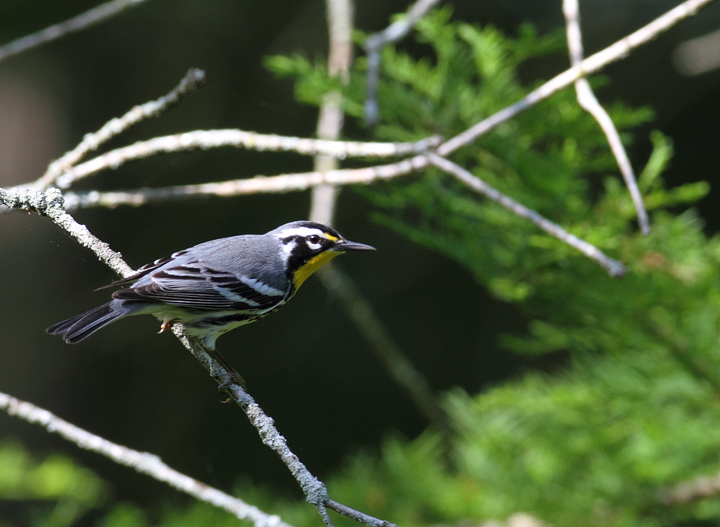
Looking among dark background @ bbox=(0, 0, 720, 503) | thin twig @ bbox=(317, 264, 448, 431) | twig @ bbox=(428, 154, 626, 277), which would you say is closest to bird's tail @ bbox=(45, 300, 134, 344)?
twig @ bbox=(428, 154, 626, 277)

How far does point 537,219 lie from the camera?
1.66 metres

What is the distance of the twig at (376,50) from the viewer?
2.19 meters

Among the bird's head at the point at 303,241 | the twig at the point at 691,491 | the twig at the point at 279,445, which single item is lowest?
the twig at the point at 691,491

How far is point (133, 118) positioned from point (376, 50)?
3.21 feet

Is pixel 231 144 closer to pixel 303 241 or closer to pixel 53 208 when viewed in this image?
pixel 303 241

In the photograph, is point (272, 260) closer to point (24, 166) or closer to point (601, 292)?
point (601, 292)

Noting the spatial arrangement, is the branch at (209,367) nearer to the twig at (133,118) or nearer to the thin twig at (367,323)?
the twig at (133,118)

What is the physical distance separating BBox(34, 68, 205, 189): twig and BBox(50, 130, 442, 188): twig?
0.18ft

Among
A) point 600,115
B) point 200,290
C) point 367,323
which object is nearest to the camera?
point 200,290

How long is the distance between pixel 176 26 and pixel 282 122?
3.89ft

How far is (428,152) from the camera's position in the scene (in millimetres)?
1886

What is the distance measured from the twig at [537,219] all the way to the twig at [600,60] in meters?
0.12

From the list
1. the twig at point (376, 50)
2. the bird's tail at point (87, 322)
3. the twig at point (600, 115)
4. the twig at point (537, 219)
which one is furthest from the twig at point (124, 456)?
the twig at point (376, 50)

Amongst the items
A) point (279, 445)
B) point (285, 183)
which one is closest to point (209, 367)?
point (279, 445)
